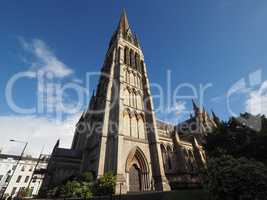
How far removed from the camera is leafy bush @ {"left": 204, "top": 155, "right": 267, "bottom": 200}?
24.8 ft

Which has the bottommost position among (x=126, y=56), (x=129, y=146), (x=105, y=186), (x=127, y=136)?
(x=105, y=186)

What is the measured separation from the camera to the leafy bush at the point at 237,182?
755 cm

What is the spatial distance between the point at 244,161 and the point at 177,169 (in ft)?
66.2

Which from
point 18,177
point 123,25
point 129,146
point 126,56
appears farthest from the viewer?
point 123,25

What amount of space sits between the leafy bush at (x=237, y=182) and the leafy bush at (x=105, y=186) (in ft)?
30.3

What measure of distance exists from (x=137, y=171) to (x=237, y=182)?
554 inches

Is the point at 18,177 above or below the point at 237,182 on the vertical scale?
above

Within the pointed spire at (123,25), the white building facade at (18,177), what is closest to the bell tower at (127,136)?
the pointed spire at (123,25)

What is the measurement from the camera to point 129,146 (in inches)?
791

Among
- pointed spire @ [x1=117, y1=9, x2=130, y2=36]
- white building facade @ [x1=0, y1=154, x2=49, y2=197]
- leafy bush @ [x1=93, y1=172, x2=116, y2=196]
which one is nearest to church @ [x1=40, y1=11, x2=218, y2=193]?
leafy bush @ [x1=93, y1=172, x2=116, y2=196]

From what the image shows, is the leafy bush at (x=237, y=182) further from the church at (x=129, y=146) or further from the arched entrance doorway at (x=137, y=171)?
the arched entrance doorway at (x=137, y=171)

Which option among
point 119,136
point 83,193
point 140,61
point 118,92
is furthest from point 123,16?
point 83,193

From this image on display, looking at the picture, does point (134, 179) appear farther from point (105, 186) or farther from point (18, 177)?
point (18, 177)

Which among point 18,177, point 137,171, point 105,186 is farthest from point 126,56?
point 18,177
